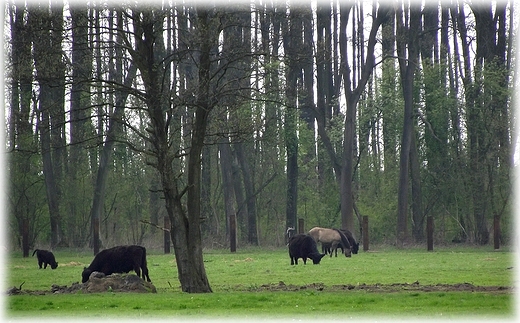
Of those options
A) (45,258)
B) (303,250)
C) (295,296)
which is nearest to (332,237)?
(303,250)

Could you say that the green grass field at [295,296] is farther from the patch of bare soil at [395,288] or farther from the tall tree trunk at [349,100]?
the tall tree trunk at [349,100]

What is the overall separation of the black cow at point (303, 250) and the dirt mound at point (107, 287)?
11679 mm

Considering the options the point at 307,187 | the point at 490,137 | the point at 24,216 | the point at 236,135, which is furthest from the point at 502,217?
the point at 236,135

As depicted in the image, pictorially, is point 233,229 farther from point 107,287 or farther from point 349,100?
point 107,287

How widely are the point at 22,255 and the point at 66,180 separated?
1059 cm

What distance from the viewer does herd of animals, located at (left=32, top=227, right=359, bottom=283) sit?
86.6ft

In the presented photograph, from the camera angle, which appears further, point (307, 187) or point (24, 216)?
point (307, 187)

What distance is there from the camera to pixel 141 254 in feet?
87.1

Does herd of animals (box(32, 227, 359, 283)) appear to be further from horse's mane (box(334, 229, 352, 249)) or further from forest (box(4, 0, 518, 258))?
forest (box(4, 0, 518, 258))

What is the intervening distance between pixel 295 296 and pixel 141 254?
23.7 feet

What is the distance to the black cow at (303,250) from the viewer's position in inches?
1362

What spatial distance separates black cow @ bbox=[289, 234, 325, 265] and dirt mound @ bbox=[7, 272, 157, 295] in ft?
38.3

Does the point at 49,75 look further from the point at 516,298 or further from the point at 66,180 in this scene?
the point at 66,180

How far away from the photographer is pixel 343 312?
17.2 meters
